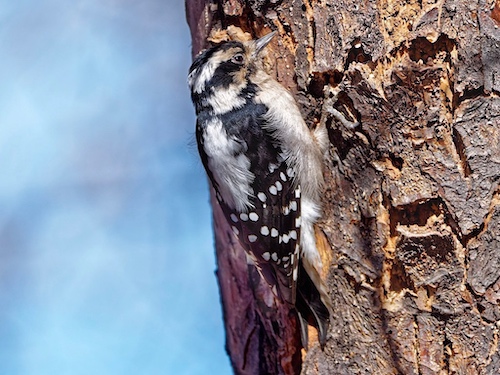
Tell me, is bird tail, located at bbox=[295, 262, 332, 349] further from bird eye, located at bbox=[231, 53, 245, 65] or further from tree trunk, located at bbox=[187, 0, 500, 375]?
bird eye, located at bbox=[231, 53, 245, 65]

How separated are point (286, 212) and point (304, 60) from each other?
0.50 m

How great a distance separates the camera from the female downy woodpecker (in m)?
2.15

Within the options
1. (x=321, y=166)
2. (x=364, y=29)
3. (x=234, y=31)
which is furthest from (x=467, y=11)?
(x=234, y=31)

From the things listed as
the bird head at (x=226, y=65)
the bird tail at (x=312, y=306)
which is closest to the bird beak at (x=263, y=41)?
the bird head at (x=226, y=65)

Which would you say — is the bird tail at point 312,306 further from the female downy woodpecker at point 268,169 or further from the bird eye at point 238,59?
the bird eye at point 238,59

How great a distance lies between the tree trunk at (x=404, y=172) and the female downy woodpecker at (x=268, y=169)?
0.06m

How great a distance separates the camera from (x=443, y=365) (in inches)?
73.0

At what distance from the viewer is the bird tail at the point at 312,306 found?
2.11 metres

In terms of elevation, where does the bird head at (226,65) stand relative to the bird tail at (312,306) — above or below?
above

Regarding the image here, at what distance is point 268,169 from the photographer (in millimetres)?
2176

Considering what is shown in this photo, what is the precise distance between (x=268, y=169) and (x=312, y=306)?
1.54 feet

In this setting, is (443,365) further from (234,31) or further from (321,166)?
(234,31)

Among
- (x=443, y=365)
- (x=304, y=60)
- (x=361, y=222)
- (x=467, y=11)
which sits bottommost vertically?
(x=443, y=365)

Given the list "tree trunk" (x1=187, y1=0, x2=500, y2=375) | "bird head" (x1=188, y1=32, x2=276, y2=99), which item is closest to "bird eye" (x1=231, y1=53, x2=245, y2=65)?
"bird head" (x1=188, y1=32, x2=276, y2=99)
